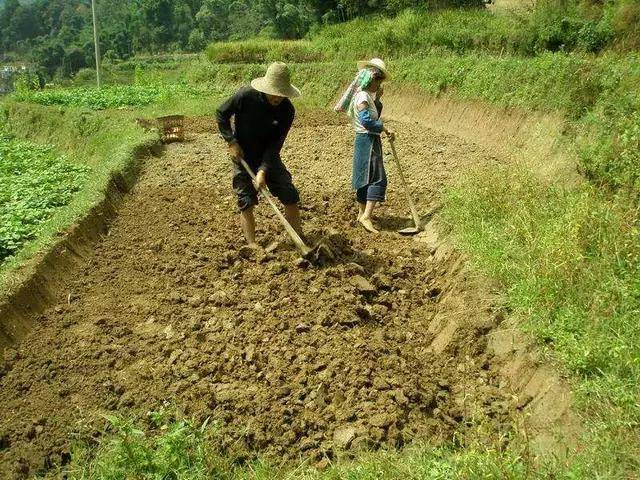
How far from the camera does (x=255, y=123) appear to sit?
5293 mm

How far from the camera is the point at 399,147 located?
962cm

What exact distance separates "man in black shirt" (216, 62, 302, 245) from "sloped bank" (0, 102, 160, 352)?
1.75 meters

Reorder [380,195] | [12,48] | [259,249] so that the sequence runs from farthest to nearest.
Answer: [12,48], [380,195], [259,249]

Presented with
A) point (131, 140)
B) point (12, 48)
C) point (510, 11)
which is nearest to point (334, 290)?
point (131, 140)

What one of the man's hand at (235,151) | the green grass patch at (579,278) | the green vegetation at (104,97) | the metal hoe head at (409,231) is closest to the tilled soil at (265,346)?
the metal hoe head at (409,231)

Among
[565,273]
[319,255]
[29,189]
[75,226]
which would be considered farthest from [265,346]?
[29,189]

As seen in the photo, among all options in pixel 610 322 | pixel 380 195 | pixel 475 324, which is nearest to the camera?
pixel 610 322

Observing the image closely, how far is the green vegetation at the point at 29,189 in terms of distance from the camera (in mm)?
6438

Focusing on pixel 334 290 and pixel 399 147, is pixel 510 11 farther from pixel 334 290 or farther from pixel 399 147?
pixel 334 290

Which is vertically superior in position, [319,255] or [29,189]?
[319,255]

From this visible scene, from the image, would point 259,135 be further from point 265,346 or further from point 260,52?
point 260,52

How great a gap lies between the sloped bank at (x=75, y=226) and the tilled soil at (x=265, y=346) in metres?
0.17

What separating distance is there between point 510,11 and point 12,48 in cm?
8543

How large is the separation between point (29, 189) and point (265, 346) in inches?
233
